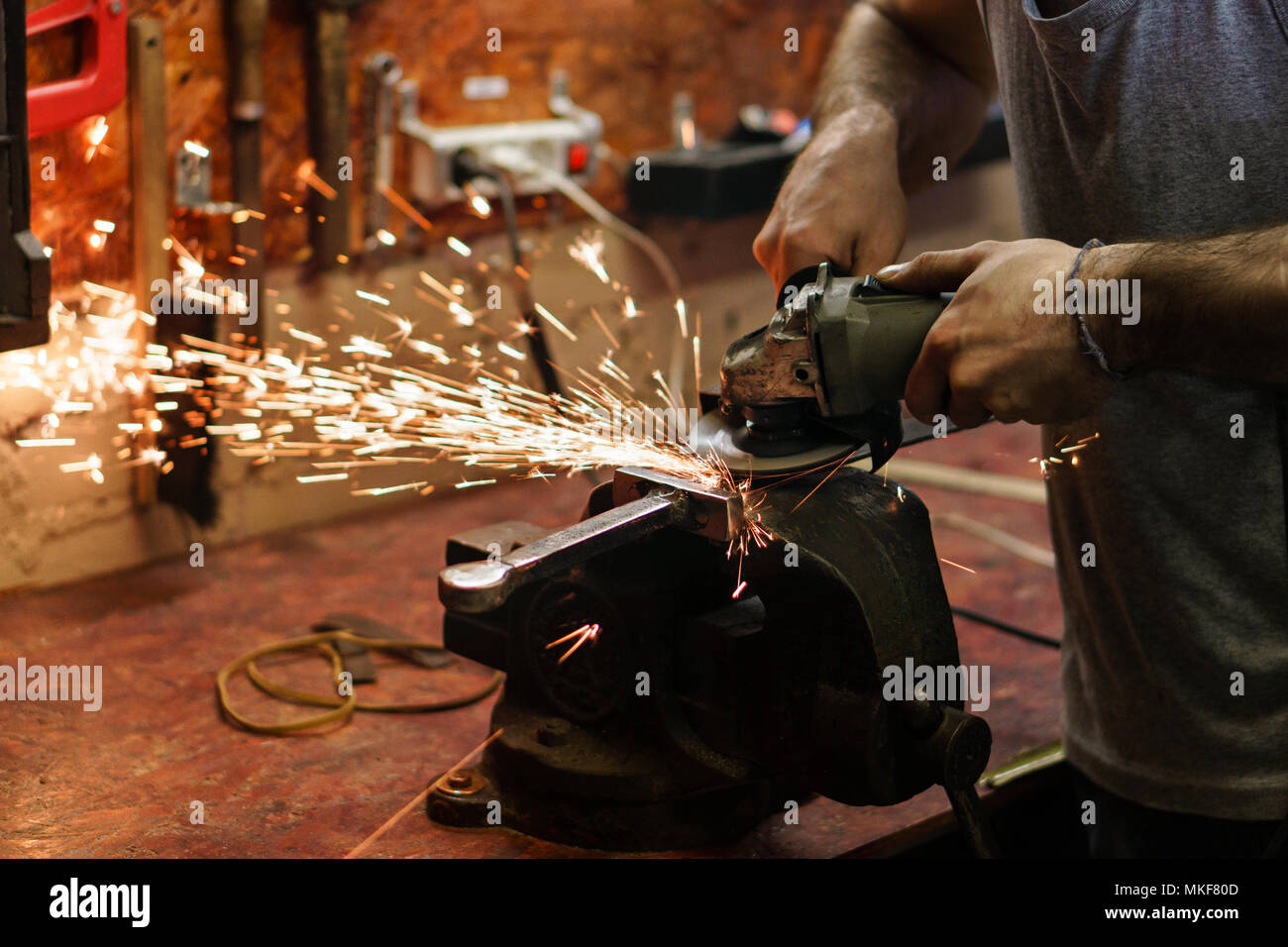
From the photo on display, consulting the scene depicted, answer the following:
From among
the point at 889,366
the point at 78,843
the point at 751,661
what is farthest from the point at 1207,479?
the point at 78,843

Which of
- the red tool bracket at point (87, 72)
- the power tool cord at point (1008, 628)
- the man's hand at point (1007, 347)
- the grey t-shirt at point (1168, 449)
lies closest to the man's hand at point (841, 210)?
the grey t-shirt at point (1168, 449)

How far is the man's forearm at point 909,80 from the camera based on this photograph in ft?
5.21

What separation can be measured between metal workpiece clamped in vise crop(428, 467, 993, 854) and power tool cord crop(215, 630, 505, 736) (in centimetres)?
21

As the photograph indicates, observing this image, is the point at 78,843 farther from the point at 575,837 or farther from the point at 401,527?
the point at 401,527

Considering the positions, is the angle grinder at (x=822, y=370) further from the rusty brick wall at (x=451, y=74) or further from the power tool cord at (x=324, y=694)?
the rusty brick wall at (x=451, y=74)

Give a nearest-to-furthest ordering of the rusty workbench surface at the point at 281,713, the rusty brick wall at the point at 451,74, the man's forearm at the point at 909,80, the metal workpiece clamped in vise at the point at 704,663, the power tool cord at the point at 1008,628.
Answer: the metal workpiece clamped in vise at the point at 704,663
the rusty workbench surface at the point at 281,713
the man's forearm at the point at 909,80
the power tool cord at the point at 1008,628
the rusty brick wall at the point at 451,74

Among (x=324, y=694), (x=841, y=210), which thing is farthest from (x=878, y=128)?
(x=324, y=694)

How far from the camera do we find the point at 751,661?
3.82 feet

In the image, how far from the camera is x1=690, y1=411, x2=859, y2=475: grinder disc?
116 cm

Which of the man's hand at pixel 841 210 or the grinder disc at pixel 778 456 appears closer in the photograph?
the grinder disc at pixel 778 456

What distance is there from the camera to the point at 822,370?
1138 mm

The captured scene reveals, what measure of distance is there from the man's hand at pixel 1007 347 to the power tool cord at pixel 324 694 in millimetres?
686

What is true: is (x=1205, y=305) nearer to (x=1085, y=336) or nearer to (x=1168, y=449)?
(x=1085, y=336)

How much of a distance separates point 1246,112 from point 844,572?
0.60 meters
